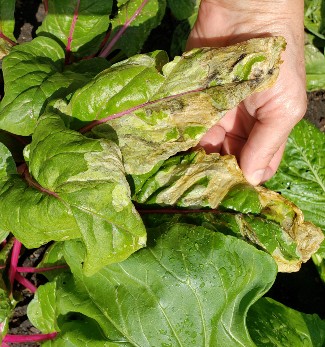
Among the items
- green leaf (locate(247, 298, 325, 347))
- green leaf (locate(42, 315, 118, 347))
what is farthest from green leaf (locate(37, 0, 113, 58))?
green leaf (locate(247, 298, 325, 347))

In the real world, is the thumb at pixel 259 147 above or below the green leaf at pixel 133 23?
below

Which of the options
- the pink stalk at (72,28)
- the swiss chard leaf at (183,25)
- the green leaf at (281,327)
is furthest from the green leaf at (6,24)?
the green leaf at (281,327)

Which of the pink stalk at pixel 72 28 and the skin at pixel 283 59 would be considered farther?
the pink stalk at pixel 72 28

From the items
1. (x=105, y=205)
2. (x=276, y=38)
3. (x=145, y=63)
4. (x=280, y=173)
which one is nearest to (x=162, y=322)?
(x=105, y=205)

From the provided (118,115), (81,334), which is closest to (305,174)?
(118,115)

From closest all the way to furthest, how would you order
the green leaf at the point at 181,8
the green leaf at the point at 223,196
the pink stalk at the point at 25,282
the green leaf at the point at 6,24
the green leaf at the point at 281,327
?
the green leaf at the point at 223,196 → the green leaf at the point at 281,327 → the green leaf at the point at 6,24 → the pink stalk at the point at 25,282 → the green leaf at the point at 181,8

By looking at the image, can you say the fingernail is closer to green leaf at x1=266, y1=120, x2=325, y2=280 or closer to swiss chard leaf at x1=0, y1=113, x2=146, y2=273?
green leaf at x1=266, y1=120, x2=325, y2=280

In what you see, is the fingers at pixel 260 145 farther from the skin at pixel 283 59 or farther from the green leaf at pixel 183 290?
the green leaf at pixel 183 290
